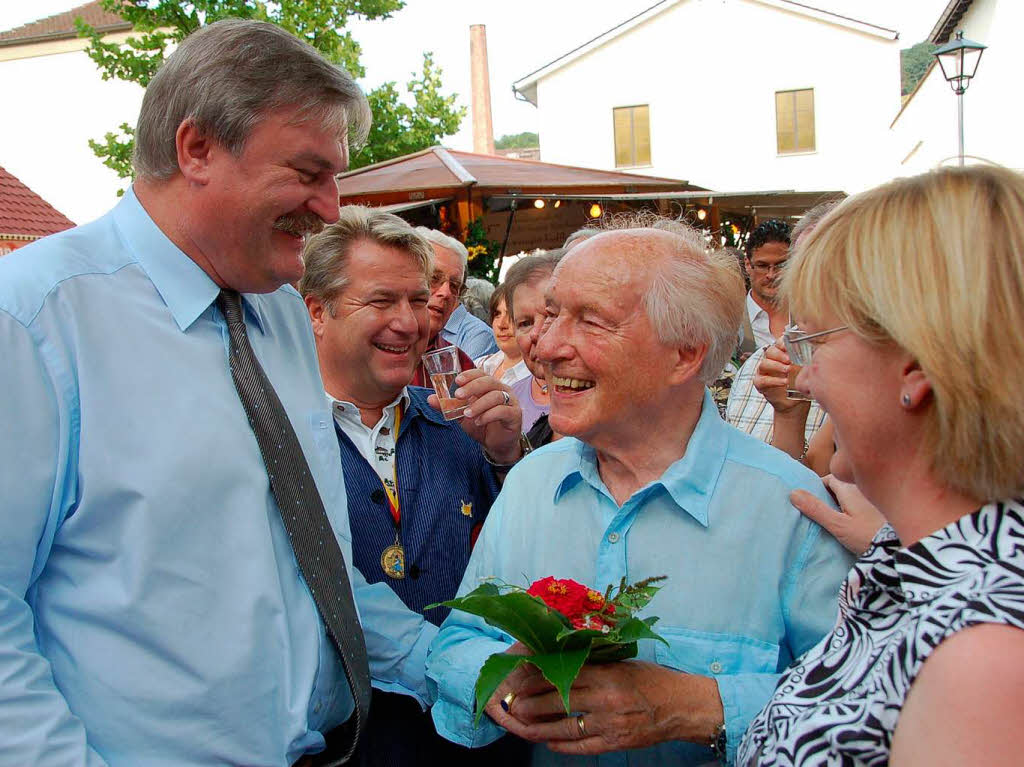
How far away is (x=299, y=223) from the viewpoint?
2.05m

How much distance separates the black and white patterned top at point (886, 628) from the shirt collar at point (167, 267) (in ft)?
4.63

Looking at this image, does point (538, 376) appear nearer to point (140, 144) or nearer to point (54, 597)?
point (140, 144)

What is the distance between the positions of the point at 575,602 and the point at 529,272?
3045mm

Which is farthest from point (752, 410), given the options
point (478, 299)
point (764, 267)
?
point (478, 299)

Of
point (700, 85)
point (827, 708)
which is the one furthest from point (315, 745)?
point (700, 85)

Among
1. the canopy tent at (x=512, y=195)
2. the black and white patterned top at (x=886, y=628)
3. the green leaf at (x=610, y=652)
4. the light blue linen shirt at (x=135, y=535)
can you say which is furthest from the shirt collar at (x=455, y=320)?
the black and white patterned top at (x=886, y=628)

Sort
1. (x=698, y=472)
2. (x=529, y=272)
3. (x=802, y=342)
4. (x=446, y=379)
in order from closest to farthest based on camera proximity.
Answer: (x=802, y=342), (x=698, y=472), (x=446, y=379), (x=529, y=272)

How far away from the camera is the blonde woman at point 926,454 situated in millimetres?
1089

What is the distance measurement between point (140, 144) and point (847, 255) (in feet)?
5.08

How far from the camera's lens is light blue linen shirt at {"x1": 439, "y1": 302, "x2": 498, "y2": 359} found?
19.5ft

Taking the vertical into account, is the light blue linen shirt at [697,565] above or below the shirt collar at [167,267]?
below

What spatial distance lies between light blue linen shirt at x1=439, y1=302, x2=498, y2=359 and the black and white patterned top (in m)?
4.51

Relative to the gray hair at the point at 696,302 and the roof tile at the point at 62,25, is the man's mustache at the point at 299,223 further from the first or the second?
the roof tile at the point at 62,25

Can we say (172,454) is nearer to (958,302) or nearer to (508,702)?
(508,702)
